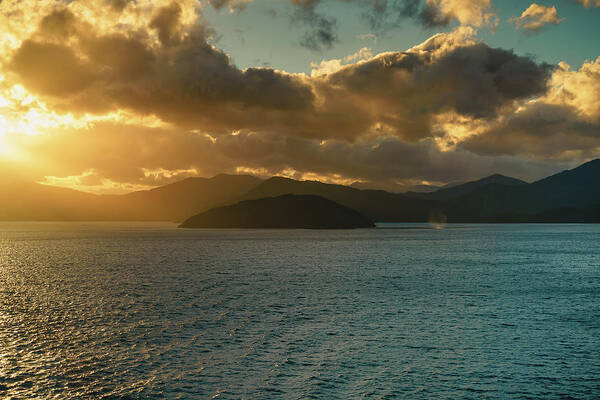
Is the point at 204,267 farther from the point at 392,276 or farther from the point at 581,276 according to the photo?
the point at 581,276

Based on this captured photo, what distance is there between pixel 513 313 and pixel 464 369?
21607 millimetres

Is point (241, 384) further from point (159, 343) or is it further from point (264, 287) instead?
point (264, 287)

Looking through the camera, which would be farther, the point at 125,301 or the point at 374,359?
the point at 125,301

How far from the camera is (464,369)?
28359 millimetres

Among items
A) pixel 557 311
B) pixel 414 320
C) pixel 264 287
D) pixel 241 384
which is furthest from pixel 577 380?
pixel 264 287

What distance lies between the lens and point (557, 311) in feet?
155

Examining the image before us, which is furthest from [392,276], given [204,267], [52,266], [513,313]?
[52,266]

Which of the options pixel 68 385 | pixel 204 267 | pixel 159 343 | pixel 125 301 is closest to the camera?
pixel 68 385

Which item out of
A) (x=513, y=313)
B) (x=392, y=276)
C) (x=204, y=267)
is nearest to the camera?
(x=513, y=313)

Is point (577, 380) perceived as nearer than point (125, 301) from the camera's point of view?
Yes

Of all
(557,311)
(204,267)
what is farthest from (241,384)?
(204,267)

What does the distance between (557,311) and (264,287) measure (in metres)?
38.0

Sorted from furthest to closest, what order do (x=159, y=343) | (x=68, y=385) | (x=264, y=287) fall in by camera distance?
(x=264, y=287), (x=159, y=343), (x=68, y=385)

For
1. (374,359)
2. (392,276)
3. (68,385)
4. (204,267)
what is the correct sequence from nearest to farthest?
(68,385) < (374,359) < (392,276) < (204,267)
